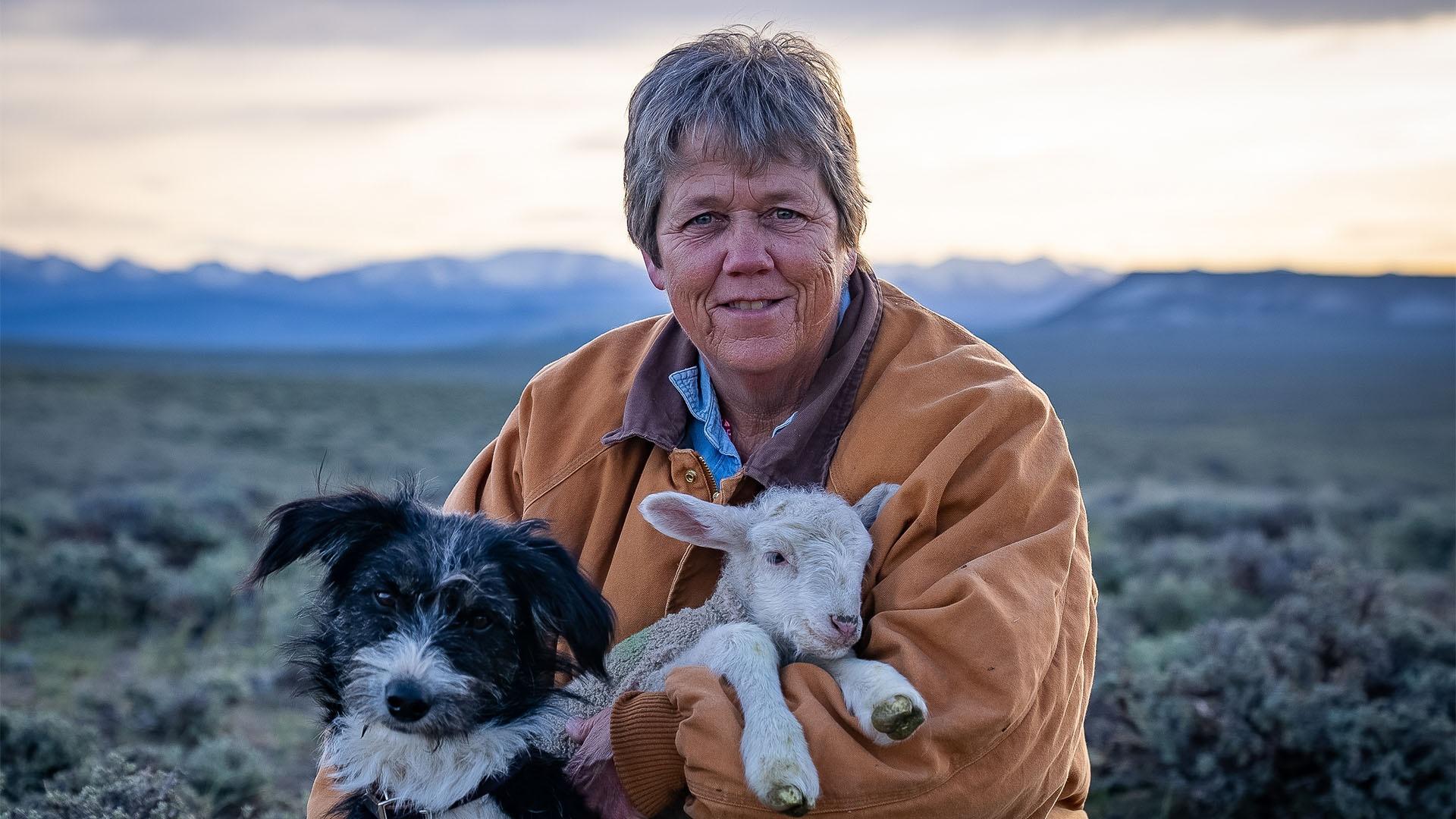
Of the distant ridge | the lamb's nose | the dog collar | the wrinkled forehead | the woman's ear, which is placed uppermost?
the wrinkled forehead

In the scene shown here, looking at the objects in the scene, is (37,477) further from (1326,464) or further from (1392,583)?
(1326,464)

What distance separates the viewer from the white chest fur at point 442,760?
3262mm

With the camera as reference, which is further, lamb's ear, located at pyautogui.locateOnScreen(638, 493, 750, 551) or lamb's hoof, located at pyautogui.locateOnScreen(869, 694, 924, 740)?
lamb's ear, located at pyautogui.locateOnScreen(638, 493, 750, 551)

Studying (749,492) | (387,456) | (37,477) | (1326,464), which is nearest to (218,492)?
(37,477)

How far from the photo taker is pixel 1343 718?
20.9 feet

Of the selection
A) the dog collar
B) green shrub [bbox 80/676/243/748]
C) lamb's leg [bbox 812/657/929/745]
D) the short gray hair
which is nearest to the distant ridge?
green shrub [bbox 80/676/243/748]

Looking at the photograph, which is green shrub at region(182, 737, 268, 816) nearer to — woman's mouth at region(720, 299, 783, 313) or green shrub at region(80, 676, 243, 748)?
green shrub at region(80, 676, 243, 748)

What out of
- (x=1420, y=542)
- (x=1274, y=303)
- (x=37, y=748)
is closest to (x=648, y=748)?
(x=37, y=748)

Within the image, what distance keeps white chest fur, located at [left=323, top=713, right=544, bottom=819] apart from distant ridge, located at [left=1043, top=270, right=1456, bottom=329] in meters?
165

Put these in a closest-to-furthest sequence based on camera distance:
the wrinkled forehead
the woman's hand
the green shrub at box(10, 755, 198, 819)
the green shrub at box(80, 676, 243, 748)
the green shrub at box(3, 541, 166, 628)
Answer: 1. the woman's hand
2. the wrinkled forehead
3. the green shrub at box(10, 755, 198, 819)
4. the green shrub at box(80, 676, 243, 748)
5. the green shrub at box(3, 541, 166, 628)

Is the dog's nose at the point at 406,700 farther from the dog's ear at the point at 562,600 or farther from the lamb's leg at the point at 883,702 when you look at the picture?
the lamb's leg at the point at 883,702

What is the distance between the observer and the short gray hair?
13.0 feet

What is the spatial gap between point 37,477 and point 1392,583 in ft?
72.0

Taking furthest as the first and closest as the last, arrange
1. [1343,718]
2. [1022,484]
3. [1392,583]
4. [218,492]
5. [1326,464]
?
1. [1326,464]
2. [218,492]
3. [1392,583]
4. [1343,718]
5. [1022,484]
